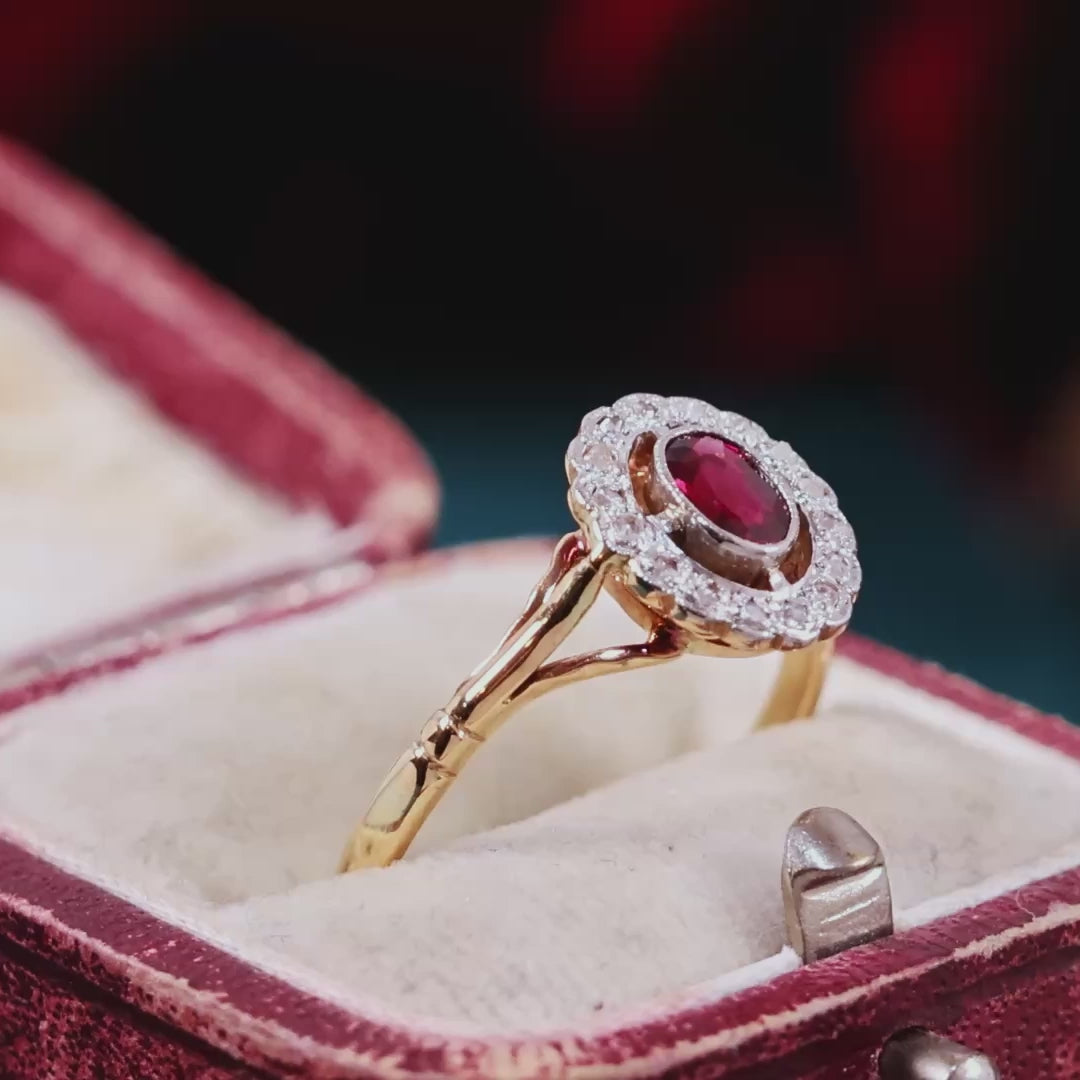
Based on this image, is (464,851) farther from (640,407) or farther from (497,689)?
(640,407)

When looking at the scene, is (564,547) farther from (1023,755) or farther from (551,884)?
(1023,755)

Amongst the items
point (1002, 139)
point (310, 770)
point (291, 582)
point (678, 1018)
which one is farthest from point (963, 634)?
point (678, 1018)

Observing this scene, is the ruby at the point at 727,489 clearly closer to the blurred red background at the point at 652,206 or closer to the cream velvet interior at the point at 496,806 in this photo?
the cream velvet interior at the point at 496,806

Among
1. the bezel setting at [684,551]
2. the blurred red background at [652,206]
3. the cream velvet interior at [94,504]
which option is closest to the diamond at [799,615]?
the bezel setting at [684,551]

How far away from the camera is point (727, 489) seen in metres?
0.51

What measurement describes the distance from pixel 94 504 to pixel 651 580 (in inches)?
25.1

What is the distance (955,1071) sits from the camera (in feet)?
1.37

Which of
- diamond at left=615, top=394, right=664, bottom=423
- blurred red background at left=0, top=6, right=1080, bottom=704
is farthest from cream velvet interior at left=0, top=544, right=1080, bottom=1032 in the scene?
blurred red background at left=0, top=6, right=1080, bottom=704

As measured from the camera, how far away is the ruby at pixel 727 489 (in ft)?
1.67

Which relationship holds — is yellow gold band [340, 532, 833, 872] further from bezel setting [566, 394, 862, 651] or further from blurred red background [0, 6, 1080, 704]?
blurred red background [0, 6, 1080, 704]

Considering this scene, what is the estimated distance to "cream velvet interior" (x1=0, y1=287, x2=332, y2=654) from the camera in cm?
89

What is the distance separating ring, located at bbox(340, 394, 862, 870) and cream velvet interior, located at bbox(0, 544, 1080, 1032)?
0.11 feet

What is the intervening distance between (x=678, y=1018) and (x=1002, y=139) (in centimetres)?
131

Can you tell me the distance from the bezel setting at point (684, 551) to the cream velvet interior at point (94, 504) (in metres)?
0.39
